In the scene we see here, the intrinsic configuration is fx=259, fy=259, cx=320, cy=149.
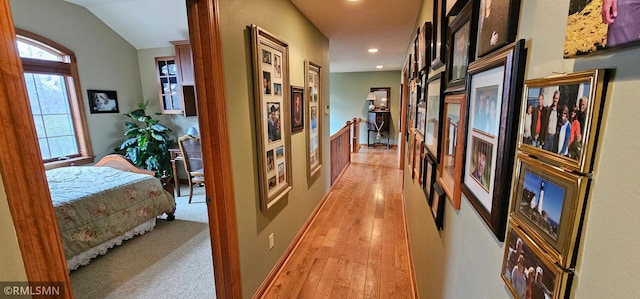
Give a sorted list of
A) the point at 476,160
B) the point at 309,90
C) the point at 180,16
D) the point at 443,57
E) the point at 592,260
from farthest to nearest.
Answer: the point at 180,16 → the point at 309,90 → the point at 443,57 → the point at 476,160 → the point at 592,260

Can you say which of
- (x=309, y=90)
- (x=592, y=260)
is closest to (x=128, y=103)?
(x=309, y=90)

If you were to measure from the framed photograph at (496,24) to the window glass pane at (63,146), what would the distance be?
533 centimetres

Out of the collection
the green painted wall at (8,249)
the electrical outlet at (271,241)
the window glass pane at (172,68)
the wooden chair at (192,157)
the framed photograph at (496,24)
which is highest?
the window glass pane at (172,68)

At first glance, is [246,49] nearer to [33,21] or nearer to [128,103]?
[33,21]

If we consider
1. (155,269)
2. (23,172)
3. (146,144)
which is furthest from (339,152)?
(23,172)

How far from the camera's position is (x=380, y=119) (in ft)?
26.8

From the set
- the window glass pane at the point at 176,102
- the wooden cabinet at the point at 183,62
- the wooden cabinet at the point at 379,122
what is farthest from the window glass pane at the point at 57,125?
the wooden cabinet at the point at 379,122

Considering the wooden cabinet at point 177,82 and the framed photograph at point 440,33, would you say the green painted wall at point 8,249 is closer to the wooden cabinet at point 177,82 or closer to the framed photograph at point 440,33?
the framed photograph at point 440,33

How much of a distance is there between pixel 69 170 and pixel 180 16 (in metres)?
2.57

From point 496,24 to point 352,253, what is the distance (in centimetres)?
237

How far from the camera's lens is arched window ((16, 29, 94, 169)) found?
139 inches

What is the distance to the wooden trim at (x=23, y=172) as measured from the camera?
24.1 inches

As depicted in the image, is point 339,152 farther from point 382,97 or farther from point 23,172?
point 23,172

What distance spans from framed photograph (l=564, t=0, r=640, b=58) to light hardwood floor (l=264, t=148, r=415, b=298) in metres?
2.10
